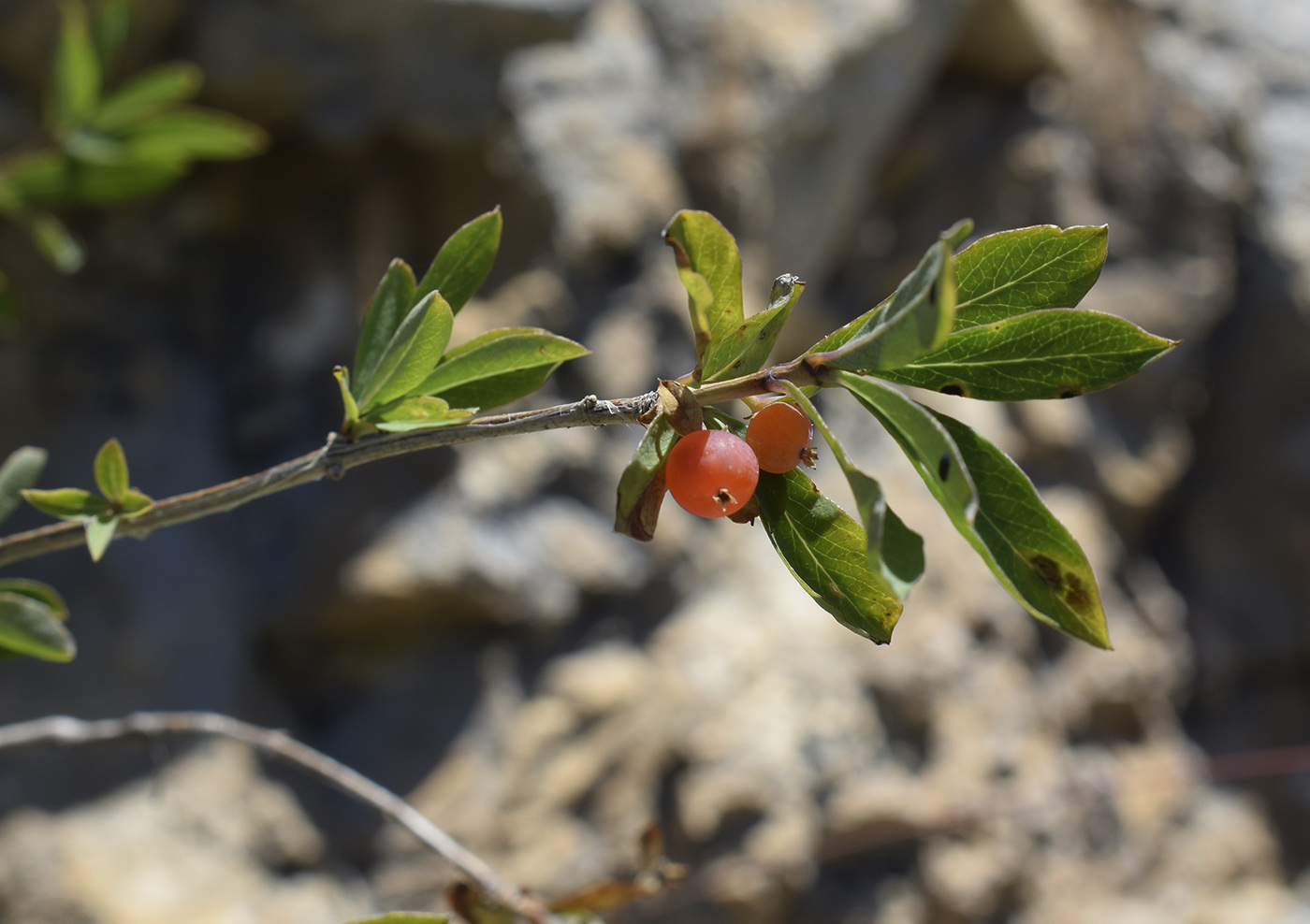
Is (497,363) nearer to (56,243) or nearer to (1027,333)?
(1027,333)

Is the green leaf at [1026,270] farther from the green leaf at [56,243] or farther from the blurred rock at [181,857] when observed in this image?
the blurred rock at [181,857]

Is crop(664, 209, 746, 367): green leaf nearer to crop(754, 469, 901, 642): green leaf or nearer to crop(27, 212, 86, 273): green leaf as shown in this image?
crop(754, 469, 901, 642): green leaf

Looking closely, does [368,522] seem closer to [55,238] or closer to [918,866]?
[55,238]

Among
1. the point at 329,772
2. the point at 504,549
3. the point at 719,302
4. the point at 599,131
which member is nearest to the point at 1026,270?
the point at 719,302

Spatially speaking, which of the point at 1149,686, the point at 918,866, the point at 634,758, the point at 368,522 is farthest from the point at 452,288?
the point at 1149,686

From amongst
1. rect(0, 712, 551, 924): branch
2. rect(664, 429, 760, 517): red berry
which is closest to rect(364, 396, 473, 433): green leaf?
rect(664, 429, 760, 517): red berry
